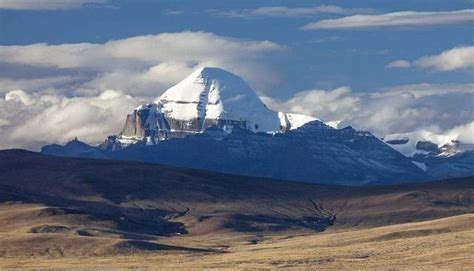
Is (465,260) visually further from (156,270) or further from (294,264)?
(156,270)

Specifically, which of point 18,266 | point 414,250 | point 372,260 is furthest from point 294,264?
point 18,266

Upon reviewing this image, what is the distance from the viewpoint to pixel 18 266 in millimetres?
188000

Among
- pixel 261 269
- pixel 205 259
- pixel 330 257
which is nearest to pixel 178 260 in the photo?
pixel 205 259

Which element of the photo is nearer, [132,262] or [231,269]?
[231,269]

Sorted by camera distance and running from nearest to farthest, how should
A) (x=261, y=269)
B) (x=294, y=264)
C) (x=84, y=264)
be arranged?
(x=261, y=269) → (x=294, y=264) → (x=84, y=264)

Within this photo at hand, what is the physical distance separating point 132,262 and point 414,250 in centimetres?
3970

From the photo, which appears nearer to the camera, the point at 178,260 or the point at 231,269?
the point at 231,269

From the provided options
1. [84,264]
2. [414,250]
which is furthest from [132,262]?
[414,250]

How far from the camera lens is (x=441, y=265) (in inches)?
6722

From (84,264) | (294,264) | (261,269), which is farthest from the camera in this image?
(84,264)

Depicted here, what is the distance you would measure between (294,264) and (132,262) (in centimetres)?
2649

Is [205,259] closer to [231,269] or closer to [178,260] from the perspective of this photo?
[178,260]

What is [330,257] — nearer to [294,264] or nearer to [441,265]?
[294,264]

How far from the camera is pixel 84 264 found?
634ft
